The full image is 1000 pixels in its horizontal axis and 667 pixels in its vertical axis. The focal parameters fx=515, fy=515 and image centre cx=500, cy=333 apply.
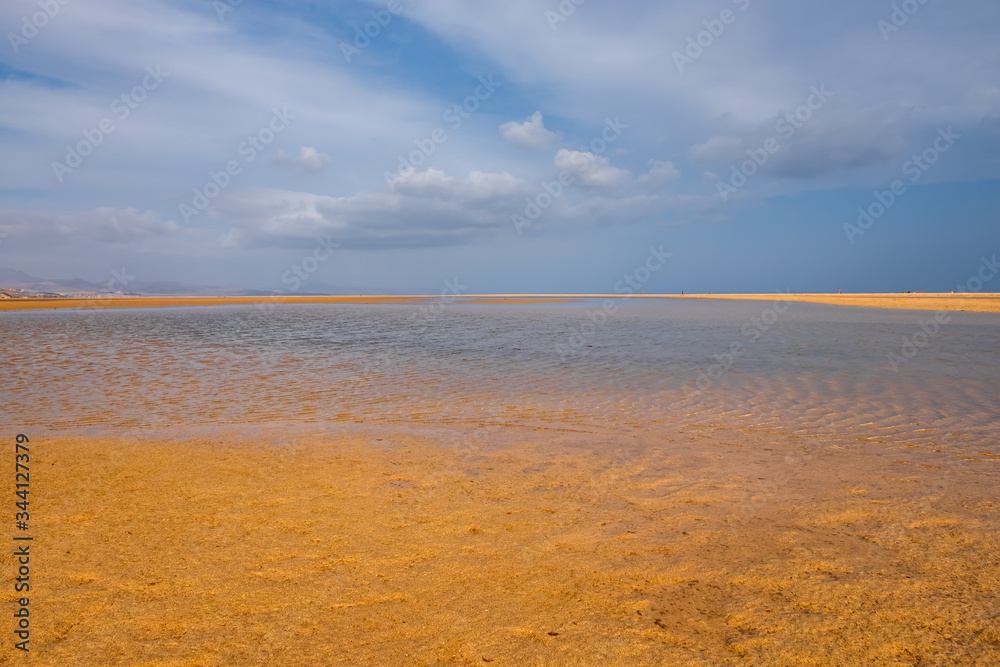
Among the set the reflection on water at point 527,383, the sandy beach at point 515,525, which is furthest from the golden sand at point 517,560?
the reflection on water at point 527,383

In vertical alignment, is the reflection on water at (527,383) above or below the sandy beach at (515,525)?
above

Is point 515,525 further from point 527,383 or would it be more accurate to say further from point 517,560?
point 527,383

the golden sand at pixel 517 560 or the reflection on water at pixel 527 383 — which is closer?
the golden sand at pixel 517 560

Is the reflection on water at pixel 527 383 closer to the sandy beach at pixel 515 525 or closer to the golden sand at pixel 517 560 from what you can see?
the sandy beach at pixel 515 525

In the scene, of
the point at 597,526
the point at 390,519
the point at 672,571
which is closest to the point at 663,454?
the point at 597,526

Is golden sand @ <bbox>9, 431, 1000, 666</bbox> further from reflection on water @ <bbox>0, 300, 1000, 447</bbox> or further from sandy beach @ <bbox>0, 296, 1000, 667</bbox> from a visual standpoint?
reflection on water @ <bbox>0, 300, 1000, 447</bbox>

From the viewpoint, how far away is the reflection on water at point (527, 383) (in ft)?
25.9

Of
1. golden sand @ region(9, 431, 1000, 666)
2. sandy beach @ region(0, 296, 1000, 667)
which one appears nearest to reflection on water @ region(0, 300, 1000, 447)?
sandy beach @ region(0, 296, 1000, 667)

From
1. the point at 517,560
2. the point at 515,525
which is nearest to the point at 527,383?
the point at 515,525

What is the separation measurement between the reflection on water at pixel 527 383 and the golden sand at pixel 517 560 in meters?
2.07

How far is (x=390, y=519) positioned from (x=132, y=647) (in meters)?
1.92

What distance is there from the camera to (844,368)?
11.9 metres

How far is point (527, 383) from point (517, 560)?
23.1ft

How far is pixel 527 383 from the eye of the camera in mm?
10695
